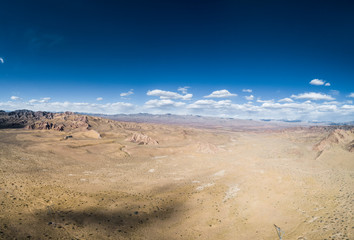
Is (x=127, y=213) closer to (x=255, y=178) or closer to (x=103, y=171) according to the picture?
(x=103, y=171)

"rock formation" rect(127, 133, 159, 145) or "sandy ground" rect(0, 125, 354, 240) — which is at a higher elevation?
"rock formation" rect(127, 133, 159, 145)

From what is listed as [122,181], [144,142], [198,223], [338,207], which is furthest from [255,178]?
[144,142]

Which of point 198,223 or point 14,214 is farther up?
point 14,214

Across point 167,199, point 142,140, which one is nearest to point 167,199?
point 167,199

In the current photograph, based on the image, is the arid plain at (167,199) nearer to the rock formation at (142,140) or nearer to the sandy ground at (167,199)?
the sandy ground at (167,199)

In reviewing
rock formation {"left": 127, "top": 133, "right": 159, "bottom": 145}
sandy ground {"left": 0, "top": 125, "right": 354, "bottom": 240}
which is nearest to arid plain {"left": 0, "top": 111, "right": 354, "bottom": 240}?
sandy ground {"left": 0, "top": 125, "right": 354, "bottom": 240}

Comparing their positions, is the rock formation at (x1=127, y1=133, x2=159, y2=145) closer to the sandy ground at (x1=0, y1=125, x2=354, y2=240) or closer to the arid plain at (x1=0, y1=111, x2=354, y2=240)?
the arid plain at (x1=0, y1=111, x2=354, y2=240)

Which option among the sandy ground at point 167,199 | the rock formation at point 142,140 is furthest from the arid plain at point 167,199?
the rock formation at point 142,140

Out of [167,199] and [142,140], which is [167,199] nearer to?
[167,199]

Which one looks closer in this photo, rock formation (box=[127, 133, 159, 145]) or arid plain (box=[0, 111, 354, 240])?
arid plain (box=[0, 111, 354, 240])
